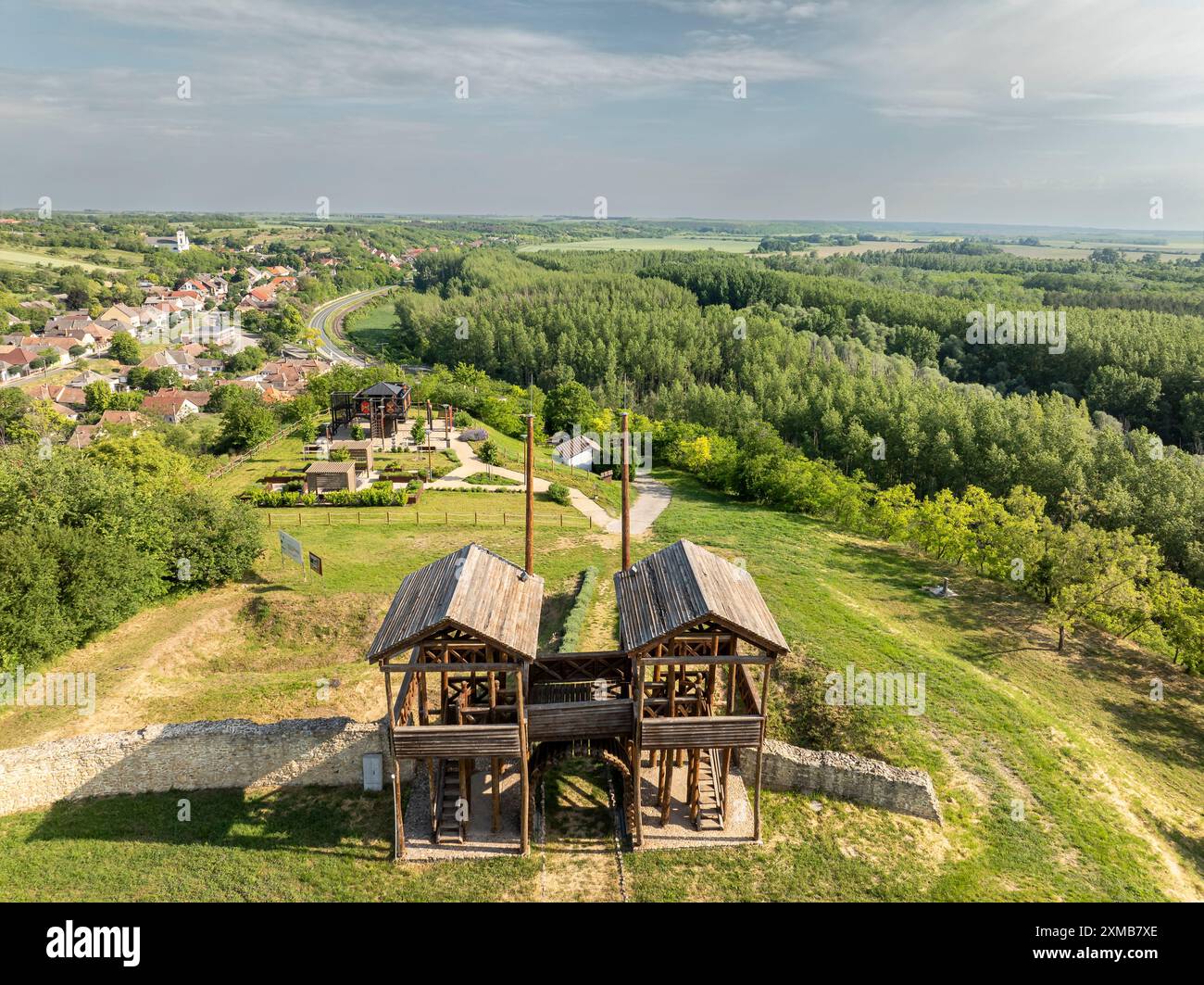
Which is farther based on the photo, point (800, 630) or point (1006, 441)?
point (1006, 441)

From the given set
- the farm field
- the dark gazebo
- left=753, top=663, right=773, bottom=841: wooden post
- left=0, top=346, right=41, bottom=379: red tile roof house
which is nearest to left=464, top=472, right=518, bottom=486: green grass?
the dark gazebo

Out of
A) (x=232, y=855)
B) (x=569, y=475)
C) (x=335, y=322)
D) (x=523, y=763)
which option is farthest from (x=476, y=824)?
(x=335, y=322)

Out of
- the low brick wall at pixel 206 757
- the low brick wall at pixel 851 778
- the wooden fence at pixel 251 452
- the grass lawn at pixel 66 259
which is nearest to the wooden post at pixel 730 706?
the low brick wall at pixel 851 778
